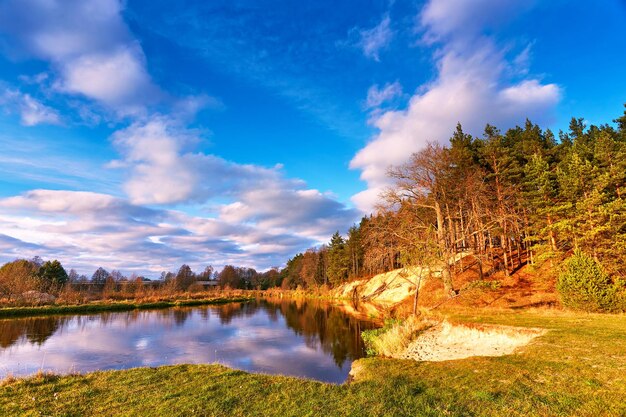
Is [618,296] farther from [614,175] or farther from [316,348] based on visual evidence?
[316,348]

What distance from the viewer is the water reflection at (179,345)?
16.9 meters

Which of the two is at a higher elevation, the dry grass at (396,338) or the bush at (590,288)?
the bush at (590,288)

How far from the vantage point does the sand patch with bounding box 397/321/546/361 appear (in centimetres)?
1505

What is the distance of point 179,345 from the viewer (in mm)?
21953

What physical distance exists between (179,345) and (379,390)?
17156 mm

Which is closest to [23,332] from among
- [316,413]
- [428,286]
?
[316,413]

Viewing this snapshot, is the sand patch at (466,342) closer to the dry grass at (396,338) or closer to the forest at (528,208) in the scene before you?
the dry grass at (396,338)

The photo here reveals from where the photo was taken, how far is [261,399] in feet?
28.3

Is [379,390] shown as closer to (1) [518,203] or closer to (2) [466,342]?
(2) [466,342]

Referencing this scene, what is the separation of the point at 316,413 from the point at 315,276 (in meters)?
92.4

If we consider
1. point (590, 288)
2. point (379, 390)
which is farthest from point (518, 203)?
point (379, 390)

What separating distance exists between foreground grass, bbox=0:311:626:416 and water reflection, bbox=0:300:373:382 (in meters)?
4.94

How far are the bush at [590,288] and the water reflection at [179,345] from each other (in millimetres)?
14922

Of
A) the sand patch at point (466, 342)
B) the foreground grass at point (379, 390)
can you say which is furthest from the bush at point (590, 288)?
the foreground grass at point (379, 390)
